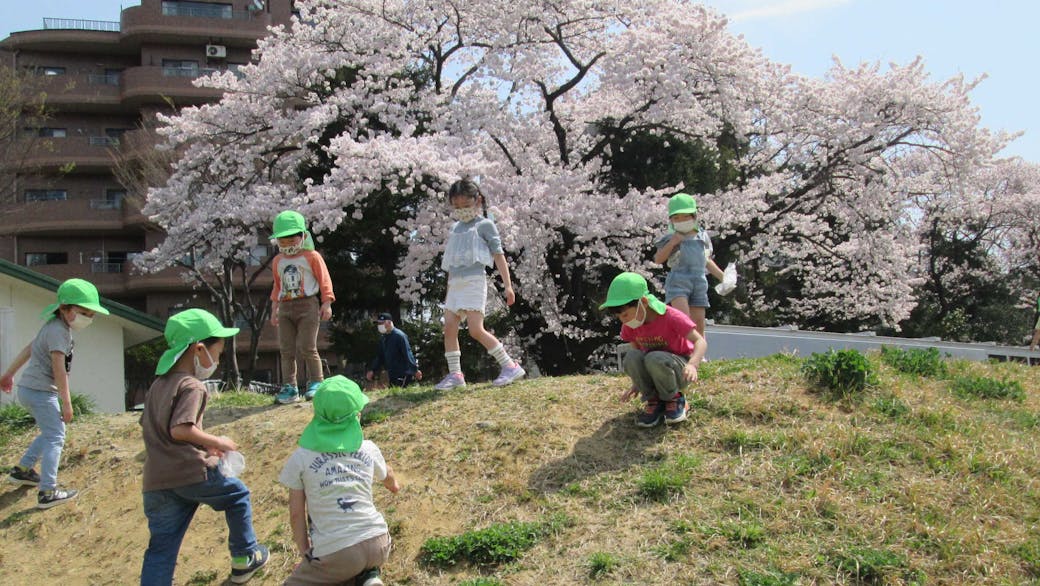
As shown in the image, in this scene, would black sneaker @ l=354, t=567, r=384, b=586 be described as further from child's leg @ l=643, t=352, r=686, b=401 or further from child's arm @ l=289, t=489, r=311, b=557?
child's leg @ l=643, t=352, r=686, b=401

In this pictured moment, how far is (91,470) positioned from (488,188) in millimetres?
8753

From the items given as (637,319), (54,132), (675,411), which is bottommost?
(675,411)

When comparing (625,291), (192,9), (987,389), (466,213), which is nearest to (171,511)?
(625,291)

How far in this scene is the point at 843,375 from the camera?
6.07 meters

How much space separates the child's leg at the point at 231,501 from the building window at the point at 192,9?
118 ft

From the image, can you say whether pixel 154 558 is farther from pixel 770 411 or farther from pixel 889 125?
pixel 889 125

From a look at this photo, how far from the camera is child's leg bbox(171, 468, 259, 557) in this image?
460 centimetres

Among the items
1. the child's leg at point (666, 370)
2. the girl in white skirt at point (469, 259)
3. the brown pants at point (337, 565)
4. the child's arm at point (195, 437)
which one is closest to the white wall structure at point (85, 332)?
the girl in white skirt at point (469, 259)

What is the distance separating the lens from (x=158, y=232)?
3391 centimetres

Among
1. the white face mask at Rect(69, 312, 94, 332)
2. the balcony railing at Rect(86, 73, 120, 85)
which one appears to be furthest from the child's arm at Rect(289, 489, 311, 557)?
the balcony railing at Rect(86, 73, 120, 85)

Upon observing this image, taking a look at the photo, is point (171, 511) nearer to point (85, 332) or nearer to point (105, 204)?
point (85, 332)

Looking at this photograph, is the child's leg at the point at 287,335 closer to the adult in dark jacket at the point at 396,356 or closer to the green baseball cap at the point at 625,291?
the adult in dark jacket at the point at 396,356

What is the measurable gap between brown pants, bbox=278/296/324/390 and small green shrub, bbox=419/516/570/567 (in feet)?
9.01

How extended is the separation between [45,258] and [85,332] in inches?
1045
